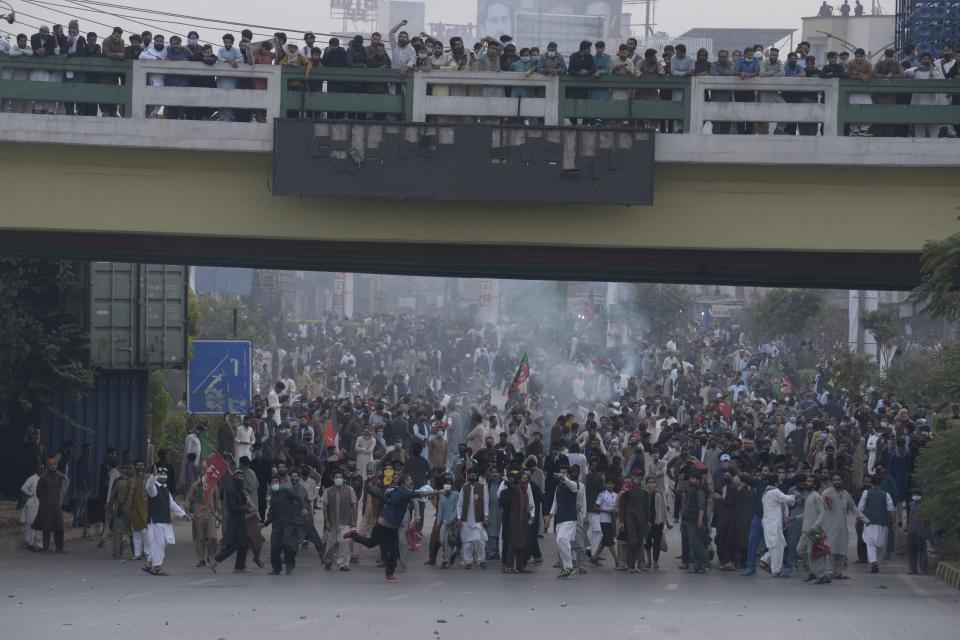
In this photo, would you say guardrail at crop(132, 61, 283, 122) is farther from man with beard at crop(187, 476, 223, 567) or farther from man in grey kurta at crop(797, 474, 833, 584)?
man in grey kurta at crop(797, 474, 833, 584)

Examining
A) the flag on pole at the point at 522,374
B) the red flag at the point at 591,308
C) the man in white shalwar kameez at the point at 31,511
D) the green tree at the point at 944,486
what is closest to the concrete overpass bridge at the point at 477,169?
the green tree at the point at 944,486

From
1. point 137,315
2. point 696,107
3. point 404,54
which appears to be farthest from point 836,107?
point 137,315

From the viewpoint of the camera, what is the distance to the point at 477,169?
17.4 meters

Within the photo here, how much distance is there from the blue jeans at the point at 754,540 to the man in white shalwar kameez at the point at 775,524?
7.3 inches

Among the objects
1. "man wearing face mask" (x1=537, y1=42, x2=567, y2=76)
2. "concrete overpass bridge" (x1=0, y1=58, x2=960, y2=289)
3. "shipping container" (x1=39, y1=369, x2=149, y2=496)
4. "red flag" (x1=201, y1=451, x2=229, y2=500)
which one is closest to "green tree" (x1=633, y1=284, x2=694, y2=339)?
"shipping container" (x1=39, y1=369, x2=149, y2=496)

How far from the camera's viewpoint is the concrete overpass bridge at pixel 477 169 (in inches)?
683

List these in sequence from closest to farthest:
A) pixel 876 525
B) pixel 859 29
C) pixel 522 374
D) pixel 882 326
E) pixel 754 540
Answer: pixel 754 540
pixel 876 525
pixel 522 374
pixel 882 326
pixel 859 29

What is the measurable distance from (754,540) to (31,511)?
964 centimetres

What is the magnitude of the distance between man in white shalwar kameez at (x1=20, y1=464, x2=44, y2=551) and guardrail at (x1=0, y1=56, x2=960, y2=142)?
205 inches

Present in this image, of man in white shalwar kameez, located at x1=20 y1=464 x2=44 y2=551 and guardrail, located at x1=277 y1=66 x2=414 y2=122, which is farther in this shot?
man in white shalwar kameez, located at x1=20 y1=464 x2=44 y2=551

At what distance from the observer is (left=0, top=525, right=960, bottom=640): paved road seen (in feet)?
42.9

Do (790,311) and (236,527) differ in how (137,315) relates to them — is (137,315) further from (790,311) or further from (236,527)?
(790,311)

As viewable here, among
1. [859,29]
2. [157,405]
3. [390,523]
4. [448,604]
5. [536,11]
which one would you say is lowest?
[448,604]

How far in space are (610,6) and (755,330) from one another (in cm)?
6921
